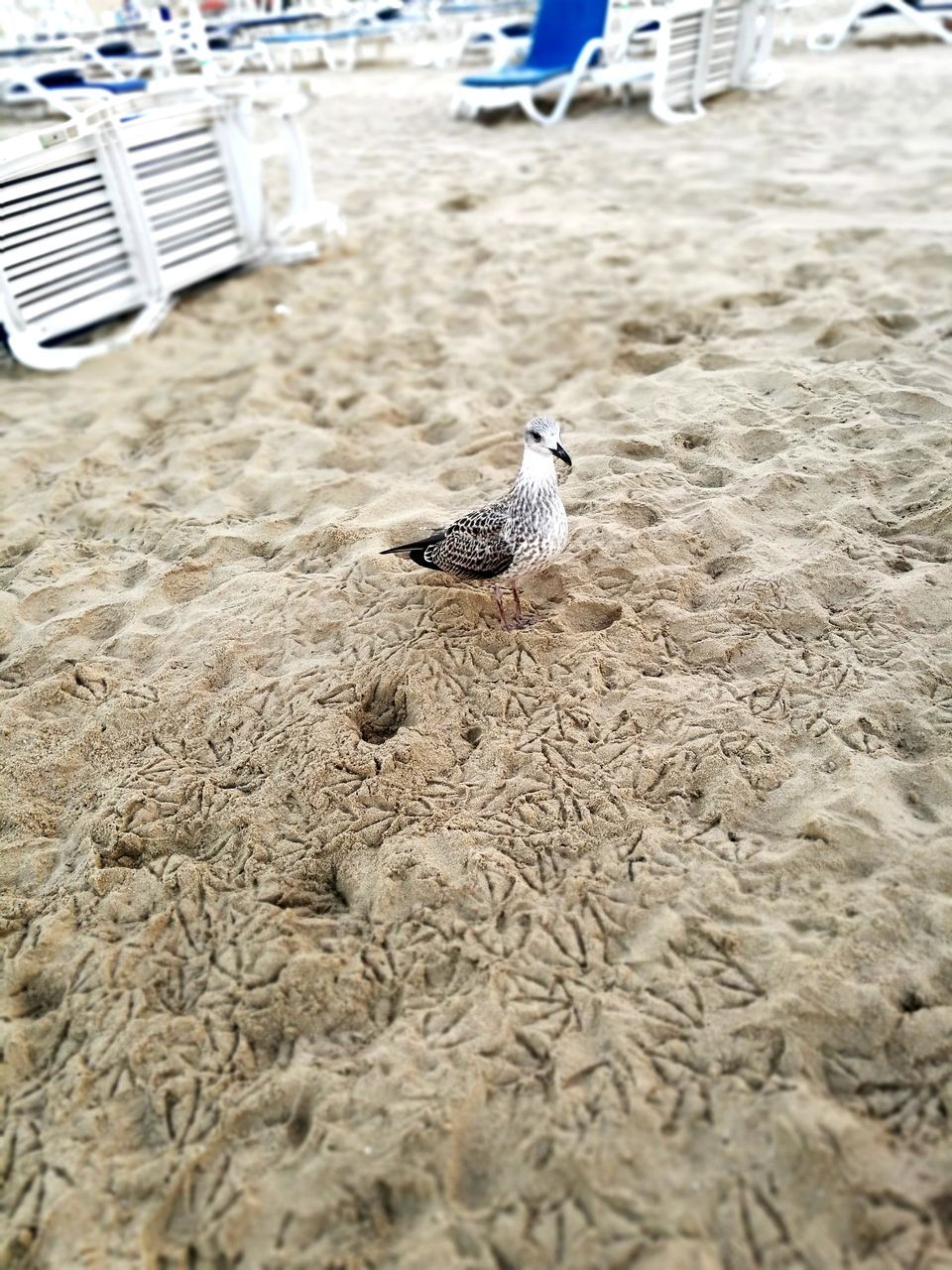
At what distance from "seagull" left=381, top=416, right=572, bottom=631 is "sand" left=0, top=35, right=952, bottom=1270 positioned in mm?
307

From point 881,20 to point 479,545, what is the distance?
13.0 metres

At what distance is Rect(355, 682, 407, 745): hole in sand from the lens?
2887mm

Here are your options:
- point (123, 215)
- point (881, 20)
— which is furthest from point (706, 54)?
point (123, 215)

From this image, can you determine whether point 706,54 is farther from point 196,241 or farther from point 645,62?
point 196,241

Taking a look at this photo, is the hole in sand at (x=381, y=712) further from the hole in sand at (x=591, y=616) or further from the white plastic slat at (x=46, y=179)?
the white plastic slat at (x=46, y=179)

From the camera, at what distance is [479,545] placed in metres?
2.98

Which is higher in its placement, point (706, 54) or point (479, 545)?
point (706, 54)

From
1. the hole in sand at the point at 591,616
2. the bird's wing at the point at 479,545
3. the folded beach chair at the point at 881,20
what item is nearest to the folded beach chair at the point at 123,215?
the bird's wing at the point at 479,545

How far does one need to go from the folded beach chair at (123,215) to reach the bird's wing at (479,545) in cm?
377

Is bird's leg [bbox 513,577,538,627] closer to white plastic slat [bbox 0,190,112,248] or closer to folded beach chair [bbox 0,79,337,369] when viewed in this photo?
folded beach chair [bbox 0,79,337,369]

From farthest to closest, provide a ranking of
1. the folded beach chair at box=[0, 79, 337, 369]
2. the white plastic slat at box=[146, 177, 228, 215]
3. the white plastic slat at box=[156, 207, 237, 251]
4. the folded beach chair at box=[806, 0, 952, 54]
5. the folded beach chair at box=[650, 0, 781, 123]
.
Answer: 1. the folded beach chair at box=[806, 0, 952, 54]
2. the folded beach chair at box=[650, 0, 781, 123]
3. the white plastic slat at box=[156, 207, 237, 251]
4. the white plastic slat at box=[146, 177, 228, 215]
5. the folded beach chair at box=[0, 79, 337, 369]

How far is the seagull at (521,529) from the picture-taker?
295cm

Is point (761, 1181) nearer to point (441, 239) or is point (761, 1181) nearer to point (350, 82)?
point (441, 239)

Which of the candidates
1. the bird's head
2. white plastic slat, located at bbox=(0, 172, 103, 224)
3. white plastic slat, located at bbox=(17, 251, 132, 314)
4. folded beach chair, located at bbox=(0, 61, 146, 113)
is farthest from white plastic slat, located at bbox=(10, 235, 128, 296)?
folded beach chair, located at bbox=(0, 61, 146, 113)
